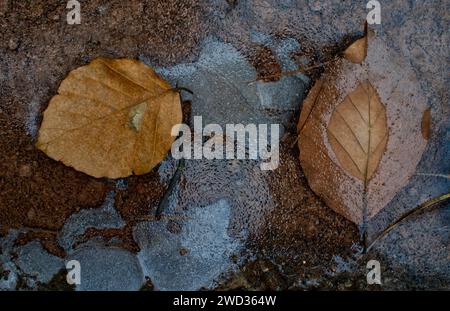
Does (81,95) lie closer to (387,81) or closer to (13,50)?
(13,50)

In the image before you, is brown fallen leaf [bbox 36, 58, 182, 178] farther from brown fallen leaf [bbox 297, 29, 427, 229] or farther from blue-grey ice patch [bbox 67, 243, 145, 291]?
brown fallen leaf [bbox 297, 29, 427, 229]

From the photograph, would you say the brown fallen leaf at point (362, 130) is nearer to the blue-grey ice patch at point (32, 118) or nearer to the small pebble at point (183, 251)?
the small pebble at point (183, 251)

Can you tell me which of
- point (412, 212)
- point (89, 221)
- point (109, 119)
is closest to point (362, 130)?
point (412, 212)

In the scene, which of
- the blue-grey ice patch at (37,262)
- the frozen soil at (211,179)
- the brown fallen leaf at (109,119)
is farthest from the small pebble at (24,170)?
the blue-grey ice patch at (37,262)

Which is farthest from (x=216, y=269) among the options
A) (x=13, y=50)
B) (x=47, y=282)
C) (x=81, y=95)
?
(x=13, y=50)

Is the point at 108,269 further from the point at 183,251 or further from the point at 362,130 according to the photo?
the point at 362,130
